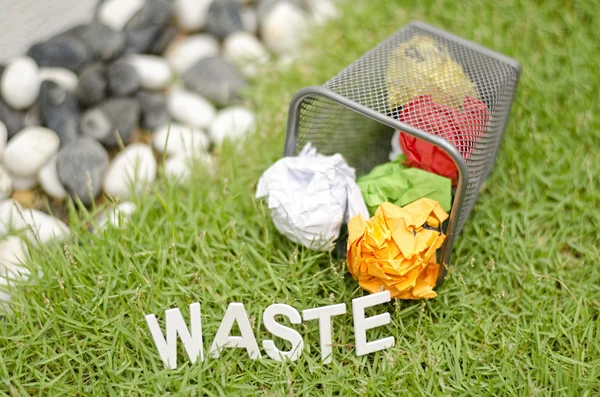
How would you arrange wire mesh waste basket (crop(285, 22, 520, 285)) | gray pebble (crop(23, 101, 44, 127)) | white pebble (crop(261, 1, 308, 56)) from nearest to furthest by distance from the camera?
wire mesh waste basket (crop(285, 22, 520, 285))
gray pebble (crop(23, 101, 44, 127))
white pebble (crop(261, 1, 308, 56))

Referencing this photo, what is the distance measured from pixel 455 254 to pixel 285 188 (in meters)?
0.62

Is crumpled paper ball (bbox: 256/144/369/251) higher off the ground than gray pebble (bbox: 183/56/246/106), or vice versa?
gray pebble (bbox: 183/56/246/106)

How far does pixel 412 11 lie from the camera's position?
9.17ft

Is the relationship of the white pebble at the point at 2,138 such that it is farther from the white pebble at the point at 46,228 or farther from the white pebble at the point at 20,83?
the white pebble at the point at 46,228

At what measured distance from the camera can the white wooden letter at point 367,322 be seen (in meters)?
1.67

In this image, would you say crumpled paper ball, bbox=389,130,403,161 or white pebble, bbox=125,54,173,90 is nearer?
crumpled paper ball, bbox=389,130,403,161

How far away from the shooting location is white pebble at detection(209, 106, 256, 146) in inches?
94.3

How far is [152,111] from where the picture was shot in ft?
7.94

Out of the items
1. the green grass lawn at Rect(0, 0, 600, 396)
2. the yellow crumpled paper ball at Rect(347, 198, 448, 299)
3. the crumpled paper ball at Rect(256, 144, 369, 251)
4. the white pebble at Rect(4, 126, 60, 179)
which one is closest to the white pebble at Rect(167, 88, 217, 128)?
the green grass lawn at Rect(0, 0, 600, 396)

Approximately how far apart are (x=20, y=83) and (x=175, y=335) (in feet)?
3.77

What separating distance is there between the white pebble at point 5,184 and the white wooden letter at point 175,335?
0.88 meters

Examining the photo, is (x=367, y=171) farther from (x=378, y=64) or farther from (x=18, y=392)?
(x=18, y=392)

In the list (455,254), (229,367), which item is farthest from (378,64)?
(229,367)

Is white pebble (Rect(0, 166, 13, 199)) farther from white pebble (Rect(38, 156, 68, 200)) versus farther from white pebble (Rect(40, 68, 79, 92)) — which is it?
white pebble (Rect(40, 68, 79, 92))
